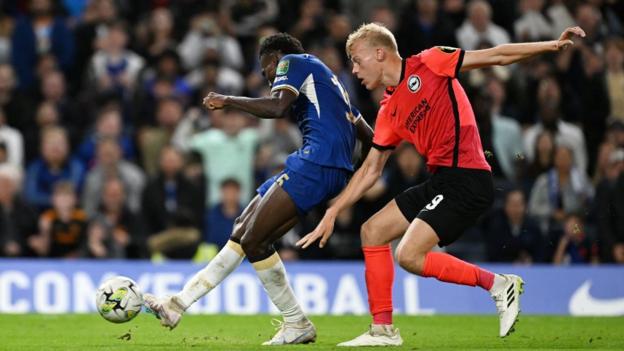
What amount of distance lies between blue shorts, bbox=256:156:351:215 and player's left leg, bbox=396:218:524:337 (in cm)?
70

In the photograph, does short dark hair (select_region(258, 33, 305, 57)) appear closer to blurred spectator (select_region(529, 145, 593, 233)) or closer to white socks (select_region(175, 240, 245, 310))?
white socks (select_region(175, 240, 245, 310))

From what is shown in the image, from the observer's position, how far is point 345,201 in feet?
30.3

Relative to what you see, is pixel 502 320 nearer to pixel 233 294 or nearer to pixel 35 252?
pixel 233 294

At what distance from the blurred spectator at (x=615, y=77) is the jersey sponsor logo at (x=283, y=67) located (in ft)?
29.1

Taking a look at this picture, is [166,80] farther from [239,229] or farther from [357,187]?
[357,187]

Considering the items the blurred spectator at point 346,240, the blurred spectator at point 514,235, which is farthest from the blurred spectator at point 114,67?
the blurred spectator at point 514,235

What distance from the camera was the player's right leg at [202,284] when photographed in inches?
377

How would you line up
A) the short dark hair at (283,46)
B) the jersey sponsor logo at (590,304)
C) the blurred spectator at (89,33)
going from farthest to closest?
the blurred spectator at (89,33) → the jersey sponsor logo at (590,304) → the short dark hair at (283,46)

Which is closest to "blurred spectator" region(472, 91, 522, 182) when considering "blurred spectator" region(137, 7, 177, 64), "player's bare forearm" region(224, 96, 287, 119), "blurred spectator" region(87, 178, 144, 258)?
"blurred spectator" region(137, 7, 177, 64)

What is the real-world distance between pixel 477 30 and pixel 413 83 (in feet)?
28.7

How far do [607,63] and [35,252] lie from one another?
8023mm

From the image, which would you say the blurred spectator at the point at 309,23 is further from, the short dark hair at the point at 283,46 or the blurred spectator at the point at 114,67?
the short dark hair at the point at 283,46

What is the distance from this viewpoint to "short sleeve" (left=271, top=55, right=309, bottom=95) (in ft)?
30.3

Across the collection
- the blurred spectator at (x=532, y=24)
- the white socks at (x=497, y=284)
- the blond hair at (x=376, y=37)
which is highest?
the blurred spectator at (x=532, y=24)
